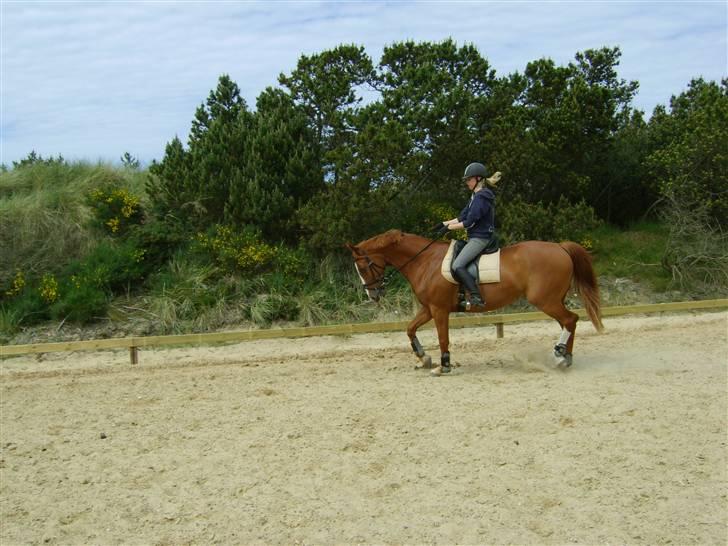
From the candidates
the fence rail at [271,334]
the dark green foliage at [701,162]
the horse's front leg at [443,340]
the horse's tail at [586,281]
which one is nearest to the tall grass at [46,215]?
the fence rail at [271,334]

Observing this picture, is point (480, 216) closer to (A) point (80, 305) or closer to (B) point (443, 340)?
(B) point (443, 340)

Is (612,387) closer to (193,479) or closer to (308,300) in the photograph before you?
(193,479)

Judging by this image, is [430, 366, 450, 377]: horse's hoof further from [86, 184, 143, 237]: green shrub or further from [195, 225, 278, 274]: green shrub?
[86, 184, 143, 237]: green shrub

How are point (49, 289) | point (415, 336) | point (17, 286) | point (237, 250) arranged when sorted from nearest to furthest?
point (415, 336) → point (49, 289) → point (17, 286) → point (237, 250)

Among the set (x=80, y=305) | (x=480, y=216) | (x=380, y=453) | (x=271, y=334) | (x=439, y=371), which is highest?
(x=480, y=216)

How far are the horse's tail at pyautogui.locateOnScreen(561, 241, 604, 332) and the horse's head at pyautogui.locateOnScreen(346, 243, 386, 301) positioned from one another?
2.32 meters

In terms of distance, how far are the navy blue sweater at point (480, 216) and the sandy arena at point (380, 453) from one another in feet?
5.73

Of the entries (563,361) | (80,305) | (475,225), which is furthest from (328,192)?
(563,361)

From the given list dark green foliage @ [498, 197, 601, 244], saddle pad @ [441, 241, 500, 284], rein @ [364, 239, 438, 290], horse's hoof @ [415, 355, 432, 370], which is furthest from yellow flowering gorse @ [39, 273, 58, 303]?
dark green foliage @ [498, 197, 601, 244]

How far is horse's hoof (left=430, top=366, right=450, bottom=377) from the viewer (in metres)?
8.69

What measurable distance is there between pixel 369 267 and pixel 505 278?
5.63 feet

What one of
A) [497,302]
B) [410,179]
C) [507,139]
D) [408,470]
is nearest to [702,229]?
[507,139]

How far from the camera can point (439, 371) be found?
871cm

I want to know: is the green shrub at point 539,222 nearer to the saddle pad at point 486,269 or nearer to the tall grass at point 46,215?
the saddle pad at point 486,269
